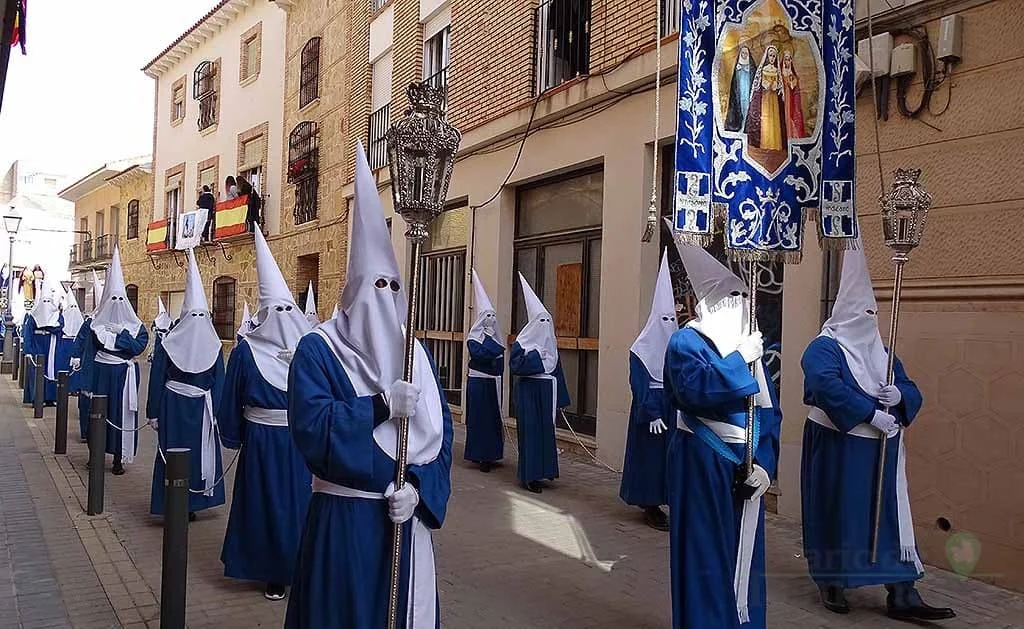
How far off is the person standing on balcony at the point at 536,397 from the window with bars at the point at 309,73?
42.7 feet

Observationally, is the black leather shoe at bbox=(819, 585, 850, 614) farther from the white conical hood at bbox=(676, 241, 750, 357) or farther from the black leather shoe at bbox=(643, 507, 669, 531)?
the black leather shoe at bbox=(643, 507, 669, 531)

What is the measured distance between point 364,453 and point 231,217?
21465 mm

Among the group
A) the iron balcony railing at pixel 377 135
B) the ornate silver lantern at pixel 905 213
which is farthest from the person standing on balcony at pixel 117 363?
the ornate silver lantern at pixel 905 213

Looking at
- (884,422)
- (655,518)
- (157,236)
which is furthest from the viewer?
(157,236)

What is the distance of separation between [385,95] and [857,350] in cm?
1322

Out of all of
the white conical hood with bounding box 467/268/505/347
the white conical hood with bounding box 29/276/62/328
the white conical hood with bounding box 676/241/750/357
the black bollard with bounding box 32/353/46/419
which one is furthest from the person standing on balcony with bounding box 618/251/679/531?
the white conical hood with bounding box 29/276/62/328

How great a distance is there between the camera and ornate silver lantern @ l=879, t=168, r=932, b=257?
17.2ft

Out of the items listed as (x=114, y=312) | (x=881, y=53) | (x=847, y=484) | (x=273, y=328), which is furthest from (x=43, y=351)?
(x=847, y=484)

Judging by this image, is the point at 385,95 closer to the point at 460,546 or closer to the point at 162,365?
the point at 162,365

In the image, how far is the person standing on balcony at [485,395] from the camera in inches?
382

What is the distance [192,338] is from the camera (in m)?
7.09

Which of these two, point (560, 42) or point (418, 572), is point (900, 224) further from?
point (560, 42)

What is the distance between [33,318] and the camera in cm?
1600

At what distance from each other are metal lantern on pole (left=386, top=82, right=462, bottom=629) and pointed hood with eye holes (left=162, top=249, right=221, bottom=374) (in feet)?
13.5
